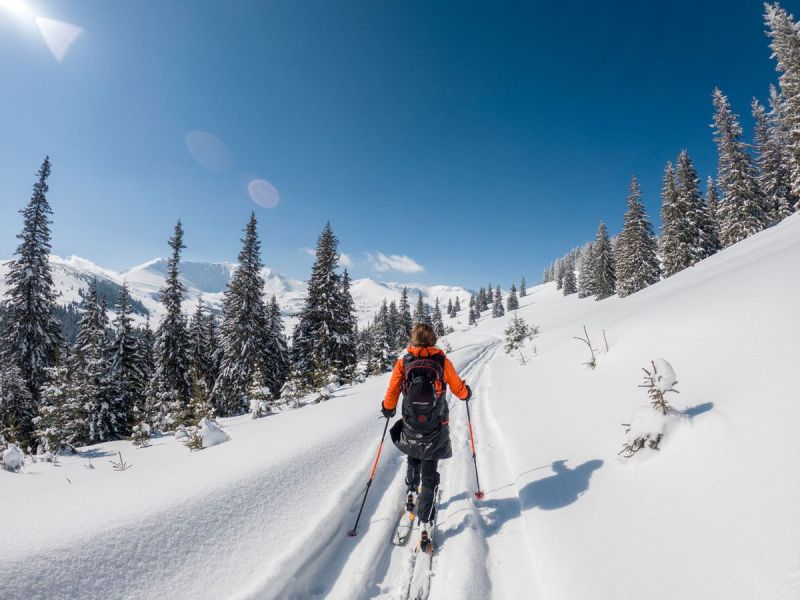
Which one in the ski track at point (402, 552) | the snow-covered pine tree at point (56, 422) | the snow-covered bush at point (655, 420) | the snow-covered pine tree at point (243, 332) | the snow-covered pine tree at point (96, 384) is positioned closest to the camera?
the ski track at point (402, 552)

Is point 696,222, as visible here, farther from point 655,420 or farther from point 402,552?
point 402,552

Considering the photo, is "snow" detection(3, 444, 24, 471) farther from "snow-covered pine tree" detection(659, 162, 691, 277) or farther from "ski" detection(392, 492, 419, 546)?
"snow-covered pine tree" detection(659, 162, 691, 277)

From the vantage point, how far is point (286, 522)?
12.4 ft

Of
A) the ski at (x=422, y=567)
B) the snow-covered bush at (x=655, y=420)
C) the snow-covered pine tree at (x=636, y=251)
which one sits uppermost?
the snow-covered pine tree at (x=636, y=251)

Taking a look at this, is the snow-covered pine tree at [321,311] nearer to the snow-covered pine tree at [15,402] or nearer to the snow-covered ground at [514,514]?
the snow-covered pine tree at [15,402]

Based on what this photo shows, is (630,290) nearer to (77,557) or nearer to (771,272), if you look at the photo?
(771,272)

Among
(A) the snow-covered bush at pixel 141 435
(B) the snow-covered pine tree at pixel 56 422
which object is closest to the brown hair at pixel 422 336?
(A) the snow-covered bush at pixel 141 435

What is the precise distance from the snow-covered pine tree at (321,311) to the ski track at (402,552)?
19005 millimetres

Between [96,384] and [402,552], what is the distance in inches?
910

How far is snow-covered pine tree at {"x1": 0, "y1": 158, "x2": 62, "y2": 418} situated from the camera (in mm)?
18875

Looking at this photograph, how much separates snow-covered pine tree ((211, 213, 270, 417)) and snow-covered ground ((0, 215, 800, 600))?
2000 cm

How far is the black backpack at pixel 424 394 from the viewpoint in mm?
4020

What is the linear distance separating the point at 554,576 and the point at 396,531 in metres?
1.76

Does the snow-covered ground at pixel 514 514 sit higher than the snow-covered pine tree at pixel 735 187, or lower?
lower
